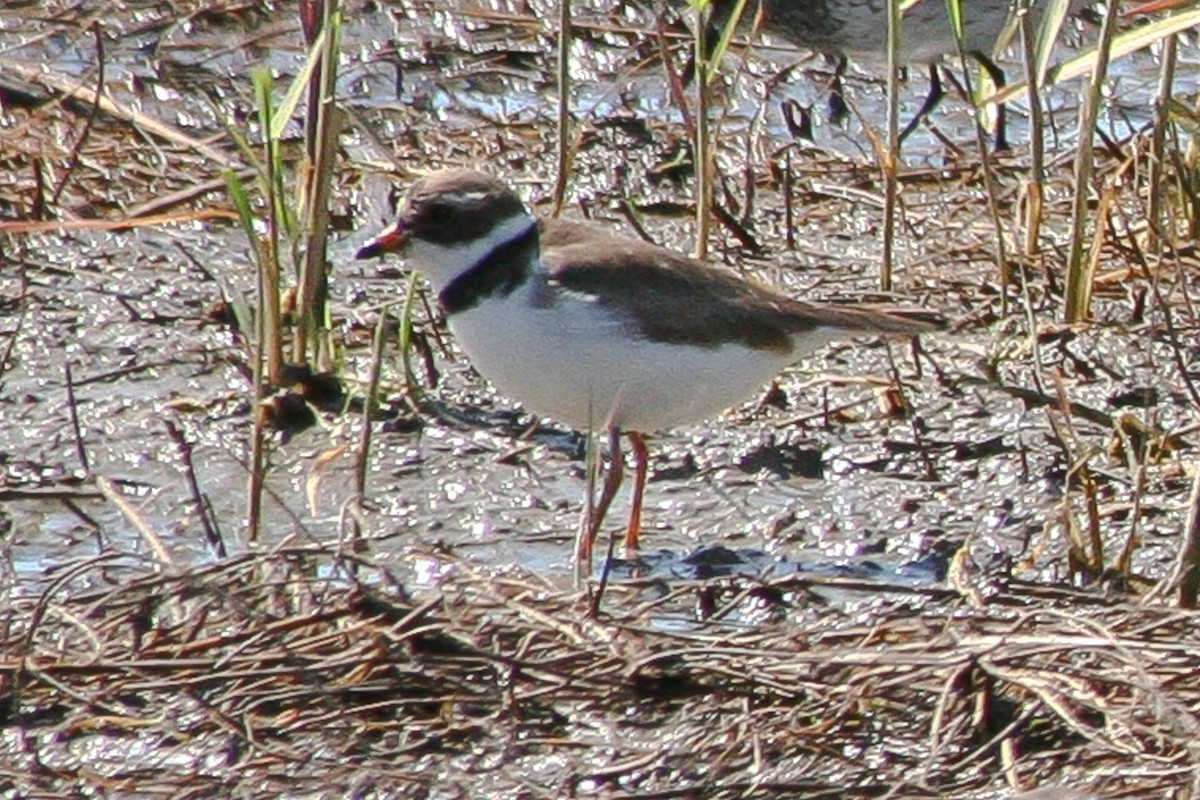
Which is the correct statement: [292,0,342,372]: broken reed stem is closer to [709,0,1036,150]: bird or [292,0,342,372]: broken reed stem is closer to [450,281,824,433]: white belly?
[450,281,824,433]: white belly

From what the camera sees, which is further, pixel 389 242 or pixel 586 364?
pixel 389 242

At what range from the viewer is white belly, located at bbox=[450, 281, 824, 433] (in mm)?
5820

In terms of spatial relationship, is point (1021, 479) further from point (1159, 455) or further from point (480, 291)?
point (480, 291)

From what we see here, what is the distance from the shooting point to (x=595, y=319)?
5.85 metres

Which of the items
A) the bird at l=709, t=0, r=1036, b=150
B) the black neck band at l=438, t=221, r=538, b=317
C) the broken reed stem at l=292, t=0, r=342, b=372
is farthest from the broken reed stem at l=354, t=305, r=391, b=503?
the bird at l=709, t=0, r=1036, b=150

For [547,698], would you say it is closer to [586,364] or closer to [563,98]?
[586,364]

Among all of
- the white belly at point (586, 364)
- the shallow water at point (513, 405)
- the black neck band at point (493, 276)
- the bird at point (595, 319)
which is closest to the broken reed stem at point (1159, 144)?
the shallow water at point (513, 405)

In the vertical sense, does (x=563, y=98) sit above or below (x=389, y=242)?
above

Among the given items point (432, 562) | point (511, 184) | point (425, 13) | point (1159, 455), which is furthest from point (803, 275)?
point (425, 13)

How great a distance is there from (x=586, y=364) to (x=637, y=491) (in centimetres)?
44

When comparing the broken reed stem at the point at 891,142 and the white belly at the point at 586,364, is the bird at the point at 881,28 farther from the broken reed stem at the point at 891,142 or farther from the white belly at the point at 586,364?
the white belly at the point at 586,364

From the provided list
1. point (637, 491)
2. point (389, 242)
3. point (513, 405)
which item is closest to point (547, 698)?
point (637, 491)

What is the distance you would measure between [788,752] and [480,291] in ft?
5.17

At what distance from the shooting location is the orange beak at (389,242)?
607cm
